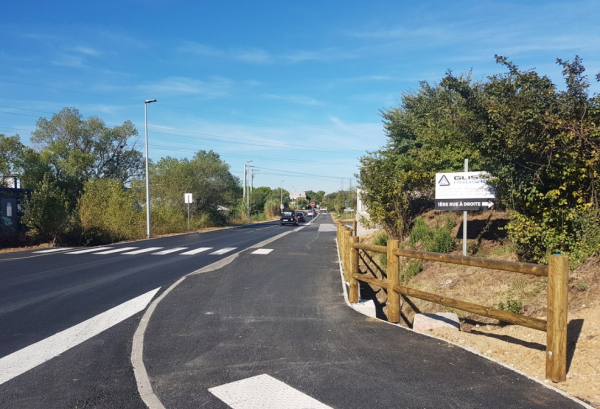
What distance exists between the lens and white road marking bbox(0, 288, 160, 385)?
489 cm

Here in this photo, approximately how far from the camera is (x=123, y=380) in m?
4.50

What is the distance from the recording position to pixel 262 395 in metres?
4.09

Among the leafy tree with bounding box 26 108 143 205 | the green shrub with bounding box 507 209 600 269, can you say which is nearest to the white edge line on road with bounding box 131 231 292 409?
the green shrub with bounding box 507 209 600 269

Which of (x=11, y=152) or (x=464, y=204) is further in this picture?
(x=11, y=152)

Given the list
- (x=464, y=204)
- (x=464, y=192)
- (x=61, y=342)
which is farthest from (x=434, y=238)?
→ (x=61, y=342)

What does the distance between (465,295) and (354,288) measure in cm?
296

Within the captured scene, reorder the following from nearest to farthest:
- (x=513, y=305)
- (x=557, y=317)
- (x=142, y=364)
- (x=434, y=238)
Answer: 1. (x=557, y=317)
2. (x=142, y=364)
3. (x=513, y=305)
4. (x=434, y=238)

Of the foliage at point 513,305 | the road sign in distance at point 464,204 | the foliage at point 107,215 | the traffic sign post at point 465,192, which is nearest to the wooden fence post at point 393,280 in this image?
the foliage at point 513,305

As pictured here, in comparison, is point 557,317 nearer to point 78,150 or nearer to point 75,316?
point 75,316

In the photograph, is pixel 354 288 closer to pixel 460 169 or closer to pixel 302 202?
pixel 460 169

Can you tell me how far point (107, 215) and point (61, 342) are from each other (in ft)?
70.5

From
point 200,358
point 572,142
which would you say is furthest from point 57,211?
point 572,142

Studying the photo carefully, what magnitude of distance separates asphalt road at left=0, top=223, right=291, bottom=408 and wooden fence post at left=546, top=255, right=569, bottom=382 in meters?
3.88

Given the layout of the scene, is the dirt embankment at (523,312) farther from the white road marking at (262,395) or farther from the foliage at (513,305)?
the white road marking at (262,395)
